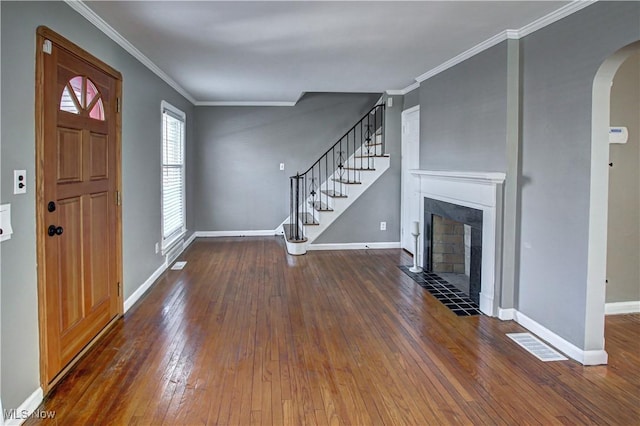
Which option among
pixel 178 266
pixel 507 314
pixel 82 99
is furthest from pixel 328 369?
pixel 178 266

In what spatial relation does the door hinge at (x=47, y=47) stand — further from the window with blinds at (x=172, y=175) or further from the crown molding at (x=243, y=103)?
the crown molding at (x=243, y=103)

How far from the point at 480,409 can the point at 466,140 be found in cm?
274

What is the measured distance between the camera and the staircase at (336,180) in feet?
22.5

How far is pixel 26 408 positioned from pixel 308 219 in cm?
523

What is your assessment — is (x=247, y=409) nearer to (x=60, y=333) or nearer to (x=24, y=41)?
(x=60, y=333)

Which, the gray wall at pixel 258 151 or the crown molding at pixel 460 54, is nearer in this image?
the crown molding at pixel 460 54

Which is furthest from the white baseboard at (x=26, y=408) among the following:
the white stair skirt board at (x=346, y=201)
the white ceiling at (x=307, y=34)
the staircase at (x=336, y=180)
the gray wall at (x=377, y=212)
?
the gray wall at (x=377, y=212)

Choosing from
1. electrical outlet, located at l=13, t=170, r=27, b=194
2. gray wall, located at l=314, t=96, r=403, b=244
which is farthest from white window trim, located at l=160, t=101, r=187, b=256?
electrical outlet, located at l=13, t=170, r=27, b=194

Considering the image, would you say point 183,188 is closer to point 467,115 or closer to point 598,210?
point 467,115

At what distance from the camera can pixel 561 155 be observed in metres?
3.18

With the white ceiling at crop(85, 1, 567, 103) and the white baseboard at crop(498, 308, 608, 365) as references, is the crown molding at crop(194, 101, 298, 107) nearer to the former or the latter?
the white ceiling at crop(85, 1, 567, 103)

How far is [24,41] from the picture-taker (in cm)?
229

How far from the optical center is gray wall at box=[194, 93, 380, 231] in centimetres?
791

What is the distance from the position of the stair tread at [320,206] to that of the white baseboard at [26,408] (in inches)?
189
